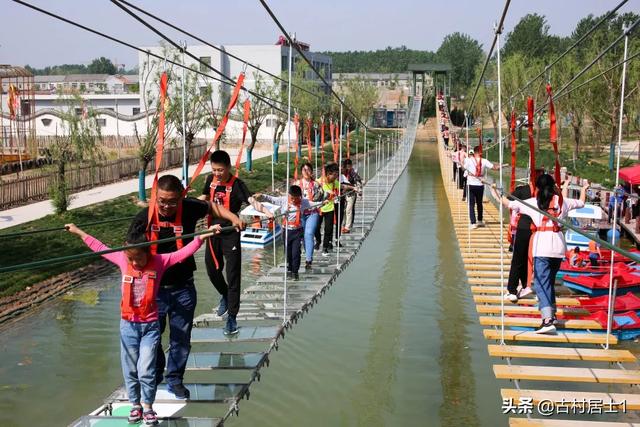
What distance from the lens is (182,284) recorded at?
4059 mm

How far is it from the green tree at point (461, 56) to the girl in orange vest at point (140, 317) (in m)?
64.5

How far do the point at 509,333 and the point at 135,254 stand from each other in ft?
10.4

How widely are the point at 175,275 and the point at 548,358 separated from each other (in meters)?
2.72

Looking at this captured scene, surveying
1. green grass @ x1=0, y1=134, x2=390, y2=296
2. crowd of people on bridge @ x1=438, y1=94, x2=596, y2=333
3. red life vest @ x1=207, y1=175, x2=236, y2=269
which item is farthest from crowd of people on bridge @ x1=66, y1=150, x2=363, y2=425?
green grass @ x1=0, y1=134, x2=390, y2=296

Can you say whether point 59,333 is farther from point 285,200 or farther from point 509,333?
point 509,333

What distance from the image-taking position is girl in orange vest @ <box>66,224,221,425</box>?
3.71 meters

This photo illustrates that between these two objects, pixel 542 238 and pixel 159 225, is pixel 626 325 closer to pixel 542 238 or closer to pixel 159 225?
pixel 542 238

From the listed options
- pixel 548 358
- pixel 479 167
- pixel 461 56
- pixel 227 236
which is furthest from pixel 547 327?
pixel 461 56

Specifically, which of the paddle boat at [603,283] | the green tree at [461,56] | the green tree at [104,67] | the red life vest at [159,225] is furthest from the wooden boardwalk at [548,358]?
the green tree at [104,67]

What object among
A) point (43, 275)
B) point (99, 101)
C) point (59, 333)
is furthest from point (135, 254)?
point (99, 101)

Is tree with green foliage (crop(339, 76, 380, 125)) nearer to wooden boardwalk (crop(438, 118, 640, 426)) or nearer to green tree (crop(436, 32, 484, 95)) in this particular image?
green tree (crop(436, 32, 484, 95))

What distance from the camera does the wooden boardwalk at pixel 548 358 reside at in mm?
4531

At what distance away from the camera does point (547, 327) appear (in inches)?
221

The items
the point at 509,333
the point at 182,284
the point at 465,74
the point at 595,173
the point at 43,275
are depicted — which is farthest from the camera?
the point at 465,74
